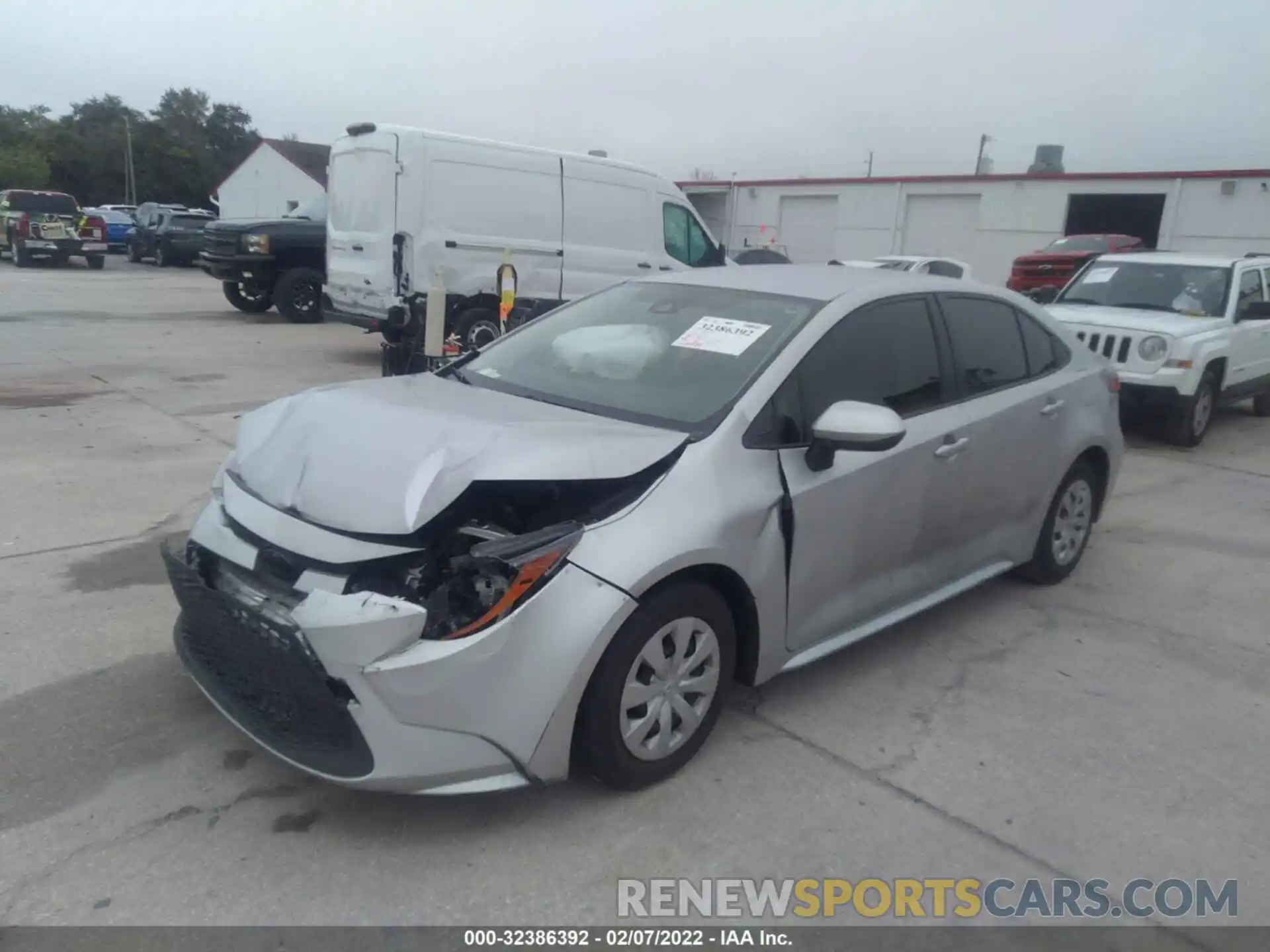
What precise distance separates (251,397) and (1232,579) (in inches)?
316

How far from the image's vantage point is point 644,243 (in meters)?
12.3

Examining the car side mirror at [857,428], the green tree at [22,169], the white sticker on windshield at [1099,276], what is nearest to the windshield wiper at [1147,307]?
the white sticker on windshield at [1099,276]

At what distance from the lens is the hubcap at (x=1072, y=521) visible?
5.07 m

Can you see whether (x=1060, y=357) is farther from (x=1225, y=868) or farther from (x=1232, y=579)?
(x=1225, y=868)

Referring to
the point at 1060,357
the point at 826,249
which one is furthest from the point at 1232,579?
the point at 826,249

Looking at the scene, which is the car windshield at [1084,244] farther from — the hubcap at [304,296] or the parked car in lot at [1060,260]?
the hubcap at [304,296]

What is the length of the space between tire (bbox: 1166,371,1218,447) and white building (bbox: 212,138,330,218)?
37.9m

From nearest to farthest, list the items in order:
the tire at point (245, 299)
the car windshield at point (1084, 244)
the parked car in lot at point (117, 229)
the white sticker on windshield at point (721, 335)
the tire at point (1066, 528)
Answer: the white sticker on windshield at point (721, 335), the tire at point (1066, 528), the tire at point (245, 299), the car windshield at point (1084, 244), the parked car in lot at point (117, 229)

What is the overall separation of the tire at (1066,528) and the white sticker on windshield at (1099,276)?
18.6 ft

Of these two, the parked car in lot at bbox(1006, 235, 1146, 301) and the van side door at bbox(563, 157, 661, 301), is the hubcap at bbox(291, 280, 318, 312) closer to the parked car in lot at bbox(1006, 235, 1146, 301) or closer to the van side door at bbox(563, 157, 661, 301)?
the van side door at bbox(563, 157, 661, 301)

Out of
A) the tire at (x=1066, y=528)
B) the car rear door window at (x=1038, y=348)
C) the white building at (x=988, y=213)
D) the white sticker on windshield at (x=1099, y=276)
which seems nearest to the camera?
the car rear door window at (x=1038, y=348)

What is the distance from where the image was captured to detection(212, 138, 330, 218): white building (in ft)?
136

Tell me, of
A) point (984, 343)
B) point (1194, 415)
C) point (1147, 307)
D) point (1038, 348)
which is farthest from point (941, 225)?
point (984, 343)

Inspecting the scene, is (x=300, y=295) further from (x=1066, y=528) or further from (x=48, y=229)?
(x=48, y=229)
